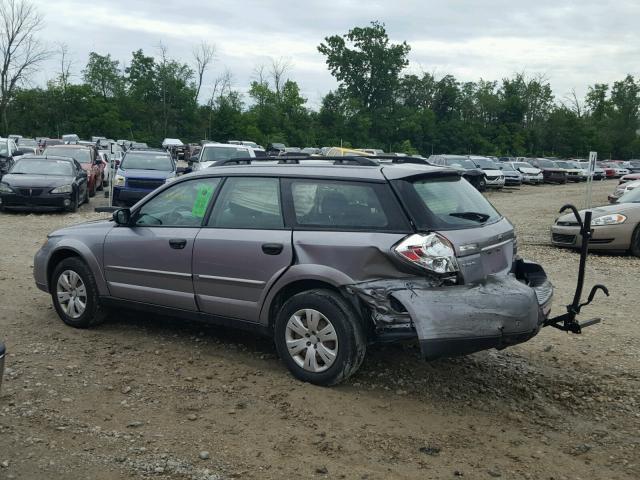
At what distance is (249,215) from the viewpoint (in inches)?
215

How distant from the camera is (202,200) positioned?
579 cm

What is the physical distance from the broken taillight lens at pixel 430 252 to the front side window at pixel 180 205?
192 centimetres

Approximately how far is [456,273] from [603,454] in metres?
1.41

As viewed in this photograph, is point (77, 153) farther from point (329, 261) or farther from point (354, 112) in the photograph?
point (354, 112)

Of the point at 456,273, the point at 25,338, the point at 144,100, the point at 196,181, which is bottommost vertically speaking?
the point at 25,338

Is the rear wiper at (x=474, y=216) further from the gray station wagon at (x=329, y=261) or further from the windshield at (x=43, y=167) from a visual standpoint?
the windshield at (x=43, y=167)

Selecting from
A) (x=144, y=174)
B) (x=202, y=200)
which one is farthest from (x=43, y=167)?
(x=202, y=200)

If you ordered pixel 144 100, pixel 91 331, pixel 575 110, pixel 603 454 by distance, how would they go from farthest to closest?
pixel 575 110 < pixel 144 100 < pixel 91 331 < pixel 603 454

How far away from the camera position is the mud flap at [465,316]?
441 centimetres

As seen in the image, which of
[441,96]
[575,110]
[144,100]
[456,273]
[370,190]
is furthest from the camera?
[575,110]

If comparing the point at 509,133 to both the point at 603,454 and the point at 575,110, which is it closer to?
the point at 575,110

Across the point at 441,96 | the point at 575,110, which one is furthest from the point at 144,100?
the point at 575,110

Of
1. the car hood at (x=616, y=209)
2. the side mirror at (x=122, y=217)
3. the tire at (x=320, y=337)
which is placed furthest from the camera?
the car hood at (x=616, y=209)

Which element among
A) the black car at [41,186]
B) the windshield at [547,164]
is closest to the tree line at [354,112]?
the windshield at [547,164]
